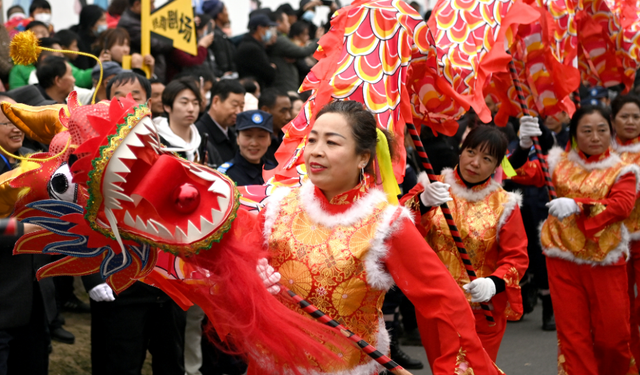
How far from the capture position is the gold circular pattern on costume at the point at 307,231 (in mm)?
2633

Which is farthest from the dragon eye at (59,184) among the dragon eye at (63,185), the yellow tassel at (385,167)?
the yellow tassel at (385,167)

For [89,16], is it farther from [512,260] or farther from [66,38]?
[512,260]

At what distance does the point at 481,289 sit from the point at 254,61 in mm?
4450

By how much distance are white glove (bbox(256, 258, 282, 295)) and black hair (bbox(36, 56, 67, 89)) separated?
2.99m

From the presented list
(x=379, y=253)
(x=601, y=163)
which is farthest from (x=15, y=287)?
(x=601, y=163)

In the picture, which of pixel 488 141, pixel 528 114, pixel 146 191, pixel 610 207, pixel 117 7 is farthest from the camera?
pixel 117 7

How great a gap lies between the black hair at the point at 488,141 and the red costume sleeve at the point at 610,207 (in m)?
0.79

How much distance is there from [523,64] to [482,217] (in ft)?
4.63

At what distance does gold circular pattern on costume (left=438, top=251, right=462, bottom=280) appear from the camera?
393cm

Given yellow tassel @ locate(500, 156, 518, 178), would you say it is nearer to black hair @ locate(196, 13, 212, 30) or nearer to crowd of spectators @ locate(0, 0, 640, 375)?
crowd of spectators @ locate(0, 0, 640, 375)

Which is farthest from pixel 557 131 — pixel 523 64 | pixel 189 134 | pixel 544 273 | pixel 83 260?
pixel 83 260

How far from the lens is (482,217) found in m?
4.01

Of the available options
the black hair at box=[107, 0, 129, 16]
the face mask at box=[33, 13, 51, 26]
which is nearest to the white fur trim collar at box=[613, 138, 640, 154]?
the black hair at box=[107, 0, 129, 16]

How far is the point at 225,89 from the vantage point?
5.52 m
